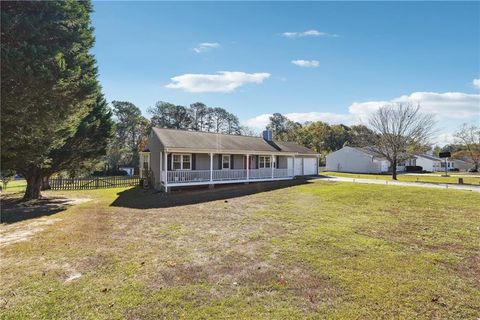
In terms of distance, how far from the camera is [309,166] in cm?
3253

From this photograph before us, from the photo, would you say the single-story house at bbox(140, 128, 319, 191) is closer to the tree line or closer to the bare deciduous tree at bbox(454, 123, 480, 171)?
the tree line

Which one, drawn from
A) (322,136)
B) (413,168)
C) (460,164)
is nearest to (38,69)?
(413,168)

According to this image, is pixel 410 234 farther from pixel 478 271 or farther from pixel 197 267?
pixel 197 267

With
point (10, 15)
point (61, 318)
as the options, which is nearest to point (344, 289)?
point (61, 318)

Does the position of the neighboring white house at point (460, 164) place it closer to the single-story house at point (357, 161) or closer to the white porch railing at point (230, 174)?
the single-story house at point (357, 161)

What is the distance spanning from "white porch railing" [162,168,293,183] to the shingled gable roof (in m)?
1.74

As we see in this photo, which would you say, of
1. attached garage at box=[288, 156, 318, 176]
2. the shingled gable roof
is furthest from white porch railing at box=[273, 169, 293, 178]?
attached garage at box=[288, 156, 318, 176]

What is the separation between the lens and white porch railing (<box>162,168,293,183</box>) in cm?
1939

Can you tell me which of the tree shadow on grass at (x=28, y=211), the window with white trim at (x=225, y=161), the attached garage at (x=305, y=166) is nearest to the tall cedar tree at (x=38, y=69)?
the tree shadow on grass at (x=28, y=211)

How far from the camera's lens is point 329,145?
66.8m

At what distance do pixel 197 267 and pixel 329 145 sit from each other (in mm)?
64999

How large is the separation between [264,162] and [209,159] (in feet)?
20.1

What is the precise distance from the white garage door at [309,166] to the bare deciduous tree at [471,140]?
41.8 m

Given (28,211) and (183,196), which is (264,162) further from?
(28,211)
